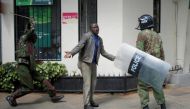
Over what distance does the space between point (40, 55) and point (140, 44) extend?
399 cm

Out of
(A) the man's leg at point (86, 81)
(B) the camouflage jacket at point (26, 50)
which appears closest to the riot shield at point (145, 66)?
(A) the man's leg at point (86, 81)

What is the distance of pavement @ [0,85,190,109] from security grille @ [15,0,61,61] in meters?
1.24

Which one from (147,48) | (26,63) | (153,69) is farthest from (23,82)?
(153,69)

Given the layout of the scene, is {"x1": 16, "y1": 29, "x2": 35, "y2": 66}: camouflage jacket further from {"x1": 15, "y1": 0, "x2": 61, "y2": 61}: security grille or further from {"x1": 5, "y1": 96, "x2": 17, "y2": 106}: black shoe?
{"x1": 15, "y1": 0, "x2": 61, "y2": 61}: security grille

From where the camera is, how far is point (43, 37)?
11922mm

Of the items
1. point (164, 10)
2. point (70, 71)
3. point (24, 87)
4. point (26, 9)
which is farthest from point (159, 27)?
point (24, 87)

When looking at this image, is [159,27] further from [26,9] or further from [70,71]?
[26,9]

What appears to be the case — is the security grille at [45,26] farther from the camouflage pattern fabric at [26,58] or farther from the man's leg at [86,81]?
the man's leg at [86,81]

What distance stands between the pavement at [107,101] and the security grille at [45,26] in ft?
4.06

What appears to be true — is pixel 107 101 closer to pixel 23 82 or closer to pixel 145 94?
Result: pixel 145 94

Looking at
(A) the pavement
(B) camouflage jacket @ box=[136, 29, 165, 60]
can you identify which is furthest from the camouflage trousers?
(A) the pavement

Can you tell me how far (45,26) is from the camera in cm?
1191

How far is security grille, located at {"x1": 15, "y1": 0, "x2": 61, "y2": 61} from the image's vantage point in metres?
11.8

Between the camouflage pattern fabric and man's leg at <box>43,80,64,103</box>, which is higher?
the camouflage pattern fabric
